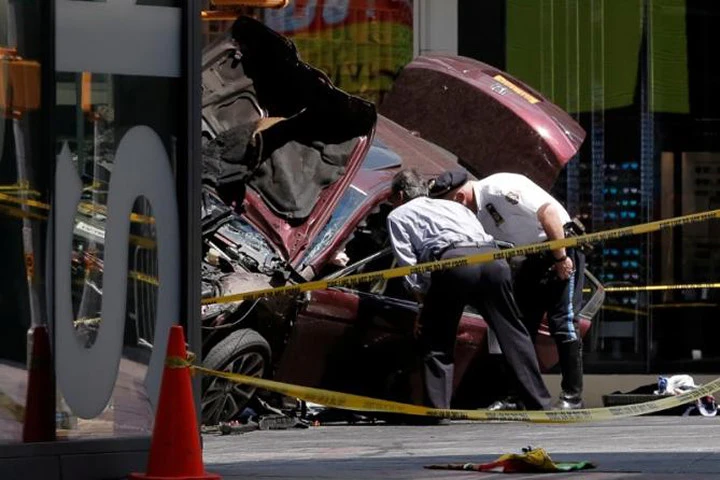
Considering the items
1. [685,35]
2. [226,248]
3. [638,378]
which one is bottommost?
[638,378]

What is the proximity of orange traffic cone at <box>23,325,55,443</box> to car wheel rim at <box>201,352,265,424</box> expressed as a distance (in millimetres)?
4399

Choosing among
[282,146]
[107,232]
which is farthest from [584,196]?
[107,232]

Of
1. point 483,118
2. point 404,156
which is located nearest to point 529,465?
point 404,156

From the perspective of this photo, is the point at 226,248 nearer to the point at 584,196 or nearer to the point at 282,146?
the point at 282,146

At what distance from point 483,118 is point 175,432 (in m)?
7.74

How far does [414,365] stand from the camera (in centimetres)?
1411

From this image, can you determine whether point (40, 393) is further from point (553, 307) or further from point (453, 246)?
point (553, 307)

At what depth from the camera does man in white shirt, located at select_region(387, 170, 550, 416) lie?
13602 mm

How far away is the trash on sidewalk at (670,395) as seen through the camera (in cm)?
1507

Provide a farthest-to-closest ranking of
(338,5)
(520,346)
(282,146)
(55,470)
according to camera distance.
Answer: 1. (338,5)
2. (282,146)
3. (520,346)
4. (55,470)

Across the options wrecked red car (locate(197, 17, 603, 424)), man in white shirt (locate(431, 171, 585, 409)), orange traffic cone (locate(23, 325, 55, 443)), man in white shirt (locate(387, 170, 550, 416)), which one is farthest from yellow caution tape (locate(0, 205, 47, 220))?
man in white shirt (locate(431, 171, 585, 409))

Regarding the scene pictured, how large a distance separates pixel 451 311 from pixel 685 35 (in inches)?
213

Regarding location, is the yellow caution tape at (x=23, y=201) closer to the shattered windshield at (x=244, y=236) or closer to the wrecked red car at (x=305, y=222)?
the wrecked red car at (x=305, y=222)

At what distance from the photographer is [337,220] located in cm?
1443
